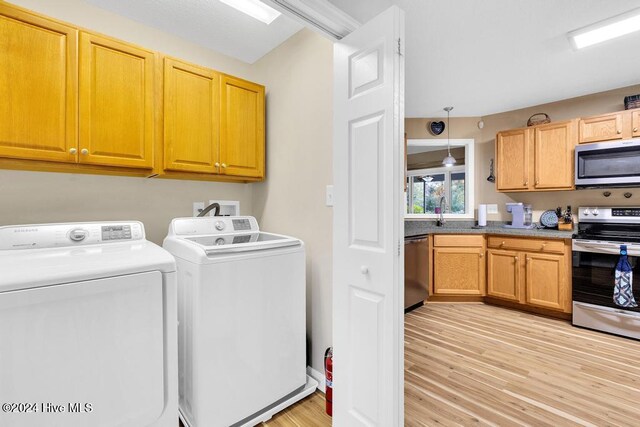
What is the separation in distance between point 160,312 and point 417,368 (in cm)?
181

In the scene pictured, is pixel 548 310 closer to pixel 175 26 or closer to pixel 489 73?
pixel 489 73

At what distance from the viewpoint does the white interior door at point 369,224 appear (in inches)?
49.4

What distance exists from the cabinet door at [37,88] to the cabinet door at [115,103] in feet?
0.18

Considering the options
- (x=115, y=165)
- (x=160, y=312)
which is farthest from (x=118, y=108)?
(x=160, y=312)

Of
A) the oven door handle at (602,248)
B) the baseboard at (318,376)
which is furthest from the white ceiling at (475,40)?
the baseboard at (318,376)

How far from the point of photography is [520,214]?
11.9 ft

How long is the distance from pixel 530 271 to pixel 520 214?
0.80m

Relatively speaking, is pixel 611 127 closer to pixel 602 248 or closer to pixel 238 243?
pixel 602 248

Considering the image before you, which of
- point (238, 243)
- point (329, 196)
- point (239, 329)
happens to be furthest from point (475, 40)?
point (239, 329)

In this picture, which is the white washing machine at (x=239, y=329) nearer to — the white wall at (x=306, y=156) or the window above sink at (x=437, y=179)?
the white wall at (x=306, y=156)

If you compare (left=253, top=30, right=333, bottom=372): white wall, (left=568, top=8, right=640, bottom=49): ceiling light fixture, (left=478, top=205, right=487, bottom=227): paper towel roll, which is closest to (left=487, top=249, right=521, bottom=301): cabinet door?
(left=478, top=205, right=487, bottom=227): paper towel roll

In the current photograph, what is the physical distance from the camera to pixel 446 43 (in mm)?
2252

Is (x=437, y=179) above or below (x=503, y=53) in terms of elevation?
below

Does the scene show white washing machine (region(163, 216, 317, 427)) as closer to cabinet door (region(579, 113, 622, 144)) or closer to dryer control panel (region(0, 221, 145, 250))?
dryer control panel (region(0, 221, 145, 250))
